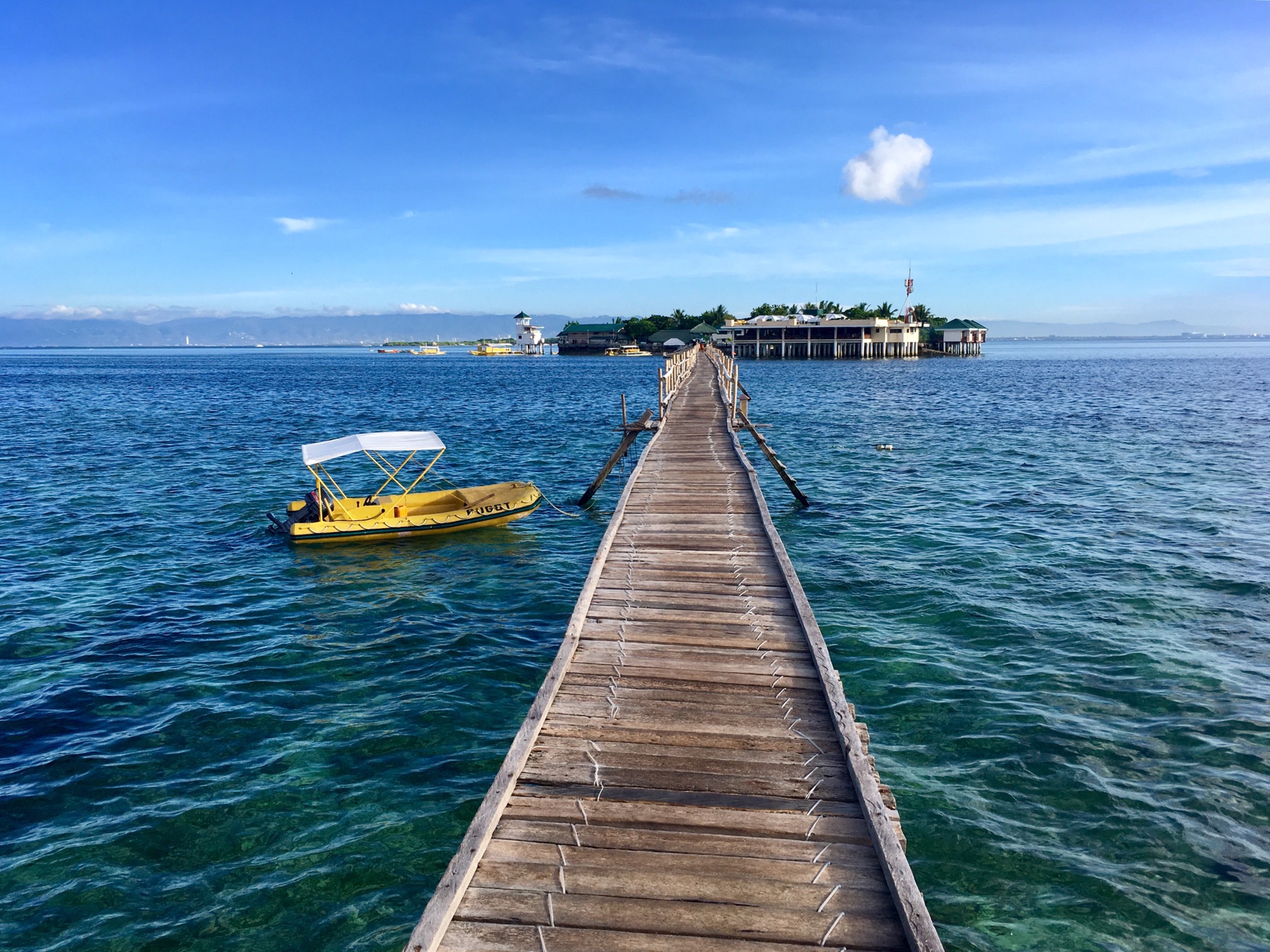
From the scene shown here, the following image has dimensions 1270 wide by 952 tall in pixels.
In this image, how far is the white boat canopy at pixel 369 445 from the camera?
1898 centimetres

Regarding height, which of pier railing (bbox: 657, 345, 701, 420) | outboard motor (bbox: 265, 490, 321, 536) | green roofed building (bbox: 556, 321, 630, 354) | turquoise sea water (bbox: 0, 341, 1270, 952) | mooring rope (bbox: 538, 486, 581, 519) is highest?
green roofed building (bbox: 556, 321, 630, 354)

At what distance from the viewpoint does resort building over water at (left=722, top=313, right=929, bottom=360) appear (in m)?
125

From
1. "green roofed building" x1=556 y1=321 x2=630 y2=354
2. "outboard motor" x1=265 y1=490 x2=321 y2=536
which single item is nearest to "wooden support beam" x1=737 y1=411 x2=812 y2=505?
"outboard motor" x1=265 y1=490 x2=321 y2=536

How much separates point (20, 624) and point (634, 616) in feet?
39.9

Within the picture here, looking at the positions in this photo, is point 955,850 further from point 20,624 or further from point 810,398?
point 810,398

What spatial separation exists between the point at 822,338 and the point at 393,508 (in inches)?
4571

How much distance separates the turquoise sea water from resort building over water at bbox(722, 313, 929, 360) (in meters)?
101

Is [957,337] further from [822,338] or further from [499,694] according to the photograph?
[499,694]

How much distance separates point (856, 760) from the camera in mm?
6074

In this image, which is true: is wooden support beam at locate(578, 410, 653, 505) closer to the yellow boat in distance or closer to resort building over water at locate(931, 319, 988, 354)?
the yellow boat in distance

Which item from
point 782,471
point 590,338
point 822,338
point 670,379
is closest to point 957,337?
point 822,338

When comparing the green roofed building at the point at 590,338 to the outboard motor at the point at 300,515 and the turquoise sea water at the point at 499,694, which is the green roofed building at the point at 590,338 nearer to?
the turquoise sea water at the point at 499,694

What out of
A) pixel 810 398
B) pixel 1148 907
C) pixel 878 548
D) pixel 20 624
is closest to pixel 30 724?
pixel 20 624

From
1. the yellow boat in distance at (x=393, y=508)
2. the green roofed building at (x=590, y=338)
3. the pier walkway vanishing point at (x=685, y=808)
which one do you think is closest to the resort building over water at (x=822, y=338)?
the green roofed building at (x=590, y=338)
